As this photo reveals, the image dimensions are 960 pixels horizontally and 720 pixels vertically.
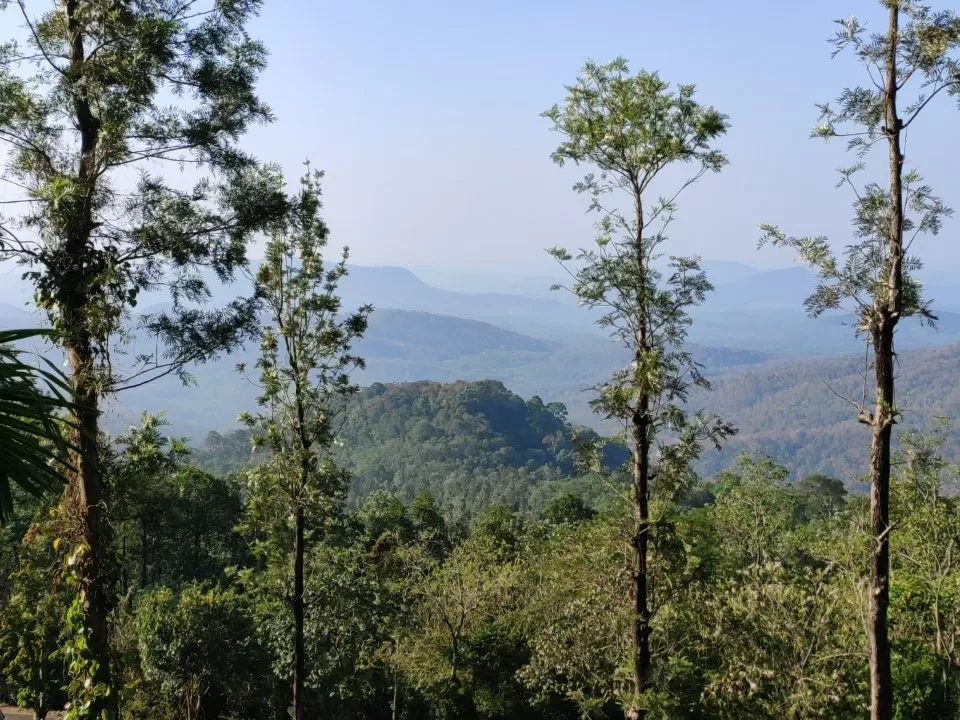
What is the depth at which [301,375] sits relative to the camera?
9.02m

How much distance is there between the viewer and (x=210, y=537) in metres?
30.2

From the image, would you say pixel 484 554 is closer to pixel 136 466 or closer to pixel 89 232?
pixel 136 466

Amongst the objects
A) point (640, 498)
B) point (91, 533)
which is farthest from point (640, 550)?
point (91, 533)

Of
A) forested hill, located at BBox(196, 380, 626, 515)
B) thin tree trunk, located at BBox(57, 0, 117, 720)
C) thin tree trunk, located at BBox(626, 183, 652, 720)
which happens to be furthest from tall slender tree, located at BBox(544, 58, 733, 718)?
forested hill, located at BBox(196, 380, 626, 515)

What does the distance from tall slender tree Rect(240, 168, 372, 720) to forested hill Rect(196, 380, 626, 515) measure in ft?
252

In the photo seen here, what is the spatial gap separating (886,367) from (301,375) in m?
6.18

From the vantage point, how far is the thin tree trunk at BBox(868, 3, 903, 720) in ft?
19.6

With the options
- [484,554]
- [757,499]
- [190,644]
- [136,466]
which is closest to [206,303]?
[136,466]

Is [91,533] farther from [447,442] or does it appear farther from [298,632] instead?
[447,442]

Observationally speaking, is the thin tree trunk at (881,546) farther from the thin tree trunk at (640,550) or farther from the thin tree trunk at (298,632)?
the thin tree trunk at (298,632)

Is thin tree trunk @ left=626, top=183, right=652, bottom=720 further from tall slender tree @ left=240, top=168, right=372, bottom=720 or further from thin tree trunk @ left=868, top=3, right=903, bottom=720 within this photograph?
tall slender tree @ left=240, top=168, right=372, bottom=720

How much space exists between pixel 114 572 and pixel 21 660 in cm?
257

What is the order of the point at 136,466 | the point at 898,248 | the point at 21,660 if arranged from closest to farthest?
the point at 898,248
the point at 136,466
the point at 21,660

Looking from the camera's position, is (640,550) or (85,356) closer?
(85,356)
